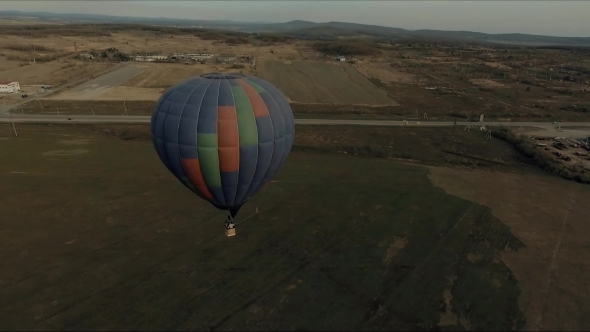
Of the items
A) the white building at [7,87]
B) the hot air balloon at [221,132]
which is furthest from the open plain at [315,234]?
the white building at [7,87]

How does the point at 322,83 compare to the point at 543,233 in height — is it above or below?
above

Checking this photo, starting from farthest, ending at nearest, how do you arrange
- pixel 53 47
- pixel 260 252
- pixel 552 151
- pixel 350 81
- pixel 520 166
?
1. pixel 53 47
2. pixel 350 81
3. pixel 552 151
4. pixel 520 166
5. pixel 260 252

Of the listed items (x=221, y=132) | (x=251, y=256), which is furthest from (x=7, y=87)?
(x=221, y=132)

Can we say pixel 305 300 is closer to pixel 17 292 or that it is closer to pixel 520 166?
pixel 17 292

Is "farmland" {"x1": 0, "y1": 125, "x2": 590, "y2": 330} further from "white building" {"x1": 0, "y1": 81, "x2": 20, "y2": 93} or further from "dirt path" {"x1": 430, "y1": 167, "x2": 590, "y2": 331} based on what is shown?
"white building" {"x1": 0, "y1": 81, "x2": 20, "y2": 93}

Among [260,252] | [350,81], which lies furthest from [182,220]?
[350,81]

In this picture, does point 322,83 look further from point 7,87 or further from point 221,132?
point 221,132

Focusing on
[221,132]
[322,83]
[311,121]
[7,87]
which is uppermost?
[221,132]
